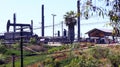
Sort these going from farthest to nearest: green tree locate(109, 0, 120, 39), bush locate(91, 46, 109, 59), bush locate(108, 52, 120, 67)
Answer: bush locate(91, 46, 109, 59)
bush locate(108, 52, 120, 67)
green tree locate(109, 0, 120, 39)

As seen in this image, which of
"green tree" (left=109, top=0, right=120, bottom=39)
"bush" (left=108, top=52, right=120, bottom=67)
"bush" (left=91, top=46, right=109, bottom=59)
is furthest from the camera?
"bush" (left=91, top=46, right=109, bottom=59)

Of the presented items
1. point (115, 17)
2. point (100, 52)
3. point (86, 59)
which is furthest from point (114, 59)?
point (115, 17)

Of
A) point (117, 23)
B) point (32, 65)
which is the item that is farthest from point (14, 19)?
point (117, 23)

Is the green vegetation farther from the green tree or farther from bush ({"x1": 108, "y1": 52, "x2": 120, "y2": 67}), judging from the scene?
the green tree

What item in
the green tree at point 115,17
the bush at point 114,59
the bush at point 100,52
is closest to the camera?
the green tree at point 115,17

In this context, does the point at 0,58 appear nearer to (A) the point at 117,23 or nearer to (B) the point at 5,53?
(B) the point at 5,53

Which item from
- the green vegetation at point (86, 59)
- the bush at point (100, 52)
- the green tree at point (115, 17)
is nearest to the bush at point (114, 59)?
the green vegetation at point (86, 59)

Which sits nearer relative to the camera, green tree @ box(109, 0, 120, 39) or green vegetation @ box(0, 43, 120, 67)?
green tree @ box(109, 0, 120, 39)

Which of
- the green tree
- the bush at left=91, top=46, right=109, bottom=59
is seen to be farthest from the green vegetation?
the green tree

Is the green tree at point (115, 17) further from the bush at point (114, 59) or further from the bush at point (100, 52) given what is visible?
the bush at point (100, 52)

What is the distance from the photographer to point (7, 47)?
47188 millimetres

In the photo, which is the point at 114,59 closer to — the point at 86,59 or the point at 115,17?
the point at 86,59

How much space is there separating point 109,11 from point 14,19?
76.7 m

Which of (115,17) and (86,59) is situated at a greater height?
(115,17)
